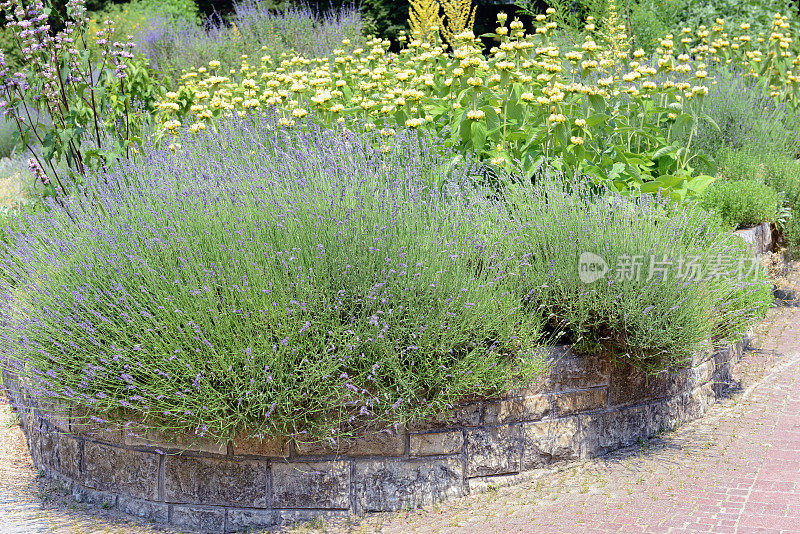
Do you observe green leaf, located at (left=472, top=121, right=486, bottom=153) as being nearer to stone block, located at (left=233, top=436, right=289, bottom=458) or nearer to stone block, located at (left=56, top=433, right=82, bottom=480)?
stone block, located at (left=233, top=436, right=289, bottom=458)

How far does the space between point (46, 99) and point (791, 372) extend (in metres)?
5.19

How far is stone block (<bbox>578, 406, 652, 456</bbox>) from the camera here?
4.05 meters

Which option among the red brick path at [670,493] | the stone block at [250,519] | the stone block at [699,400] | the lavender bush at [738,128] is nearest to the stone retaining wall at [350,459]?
the stone block at [250,519]

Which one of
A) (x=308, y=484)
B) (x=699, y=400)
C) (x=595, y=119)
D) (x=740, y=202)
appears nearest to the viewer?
(x=308, y=484)

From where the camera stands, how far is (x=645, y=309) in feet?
12.8

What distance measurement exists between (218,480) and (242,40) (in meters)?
8.64

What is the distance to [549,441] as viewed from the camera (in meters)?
3.93

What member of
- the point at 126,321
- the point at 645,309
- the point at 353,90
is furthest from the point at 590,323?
the point at 353,90

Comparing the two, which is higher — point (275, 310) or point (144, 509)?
point (275, 310)

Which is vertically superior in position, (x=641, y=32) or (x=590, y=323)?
(x=641, y=32)

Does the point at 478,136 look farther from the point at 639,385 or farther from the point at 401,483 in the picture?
the point at 401,483

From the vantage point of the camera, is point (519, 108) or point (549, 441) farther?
point (519, 108)

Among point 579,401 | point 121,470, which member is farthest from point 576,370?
point 121,470

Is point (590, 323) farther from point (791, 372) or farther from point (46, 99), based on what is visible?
point (46, 99)
